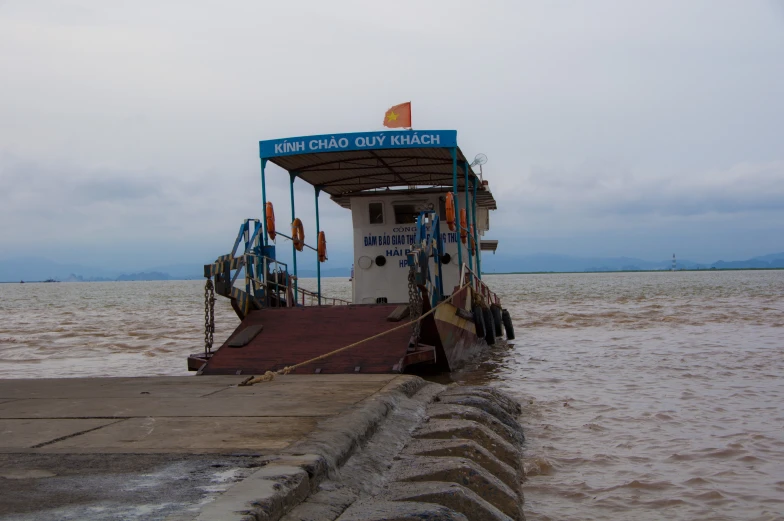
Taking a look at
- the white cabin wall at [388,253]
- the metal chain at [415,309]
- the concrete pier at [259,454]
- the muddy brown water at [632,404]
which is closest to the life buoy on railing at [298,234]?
the white cabin wall at [388,253]

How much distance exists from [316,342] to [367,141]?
3466 mm

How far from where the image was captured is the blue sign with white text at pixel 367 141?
1138 cm

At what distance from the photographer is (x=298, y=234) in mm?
13523

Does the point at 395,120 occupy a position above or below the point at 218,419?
above

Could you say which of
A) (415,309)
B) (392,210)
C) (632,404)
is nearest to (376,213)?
(392,210)

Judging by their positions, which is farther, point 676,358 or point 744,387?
point 676,358

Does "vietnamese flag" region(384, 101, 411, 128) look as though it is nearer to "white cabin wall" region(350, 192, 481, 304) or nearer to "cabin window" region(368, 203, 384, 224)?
"white cabin wall" region(350, 192, 481, 304)

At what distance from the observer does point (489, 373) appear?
12.2 m

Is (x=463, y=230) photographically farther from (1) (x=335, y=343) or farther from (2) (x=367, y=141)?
(1) (x=335, y=343)

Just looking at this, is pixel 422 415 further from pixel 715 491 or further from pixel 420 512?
pixel 420 512

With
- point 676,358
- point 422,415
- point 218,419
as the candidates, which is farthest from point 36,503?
point 676,358

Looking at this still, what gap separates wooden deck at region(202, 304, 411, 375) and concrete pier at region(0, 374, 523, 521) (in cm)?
220

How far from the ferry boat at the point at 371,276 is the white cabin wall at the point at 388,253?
22mm

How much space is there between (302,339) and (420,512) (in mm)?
6870
